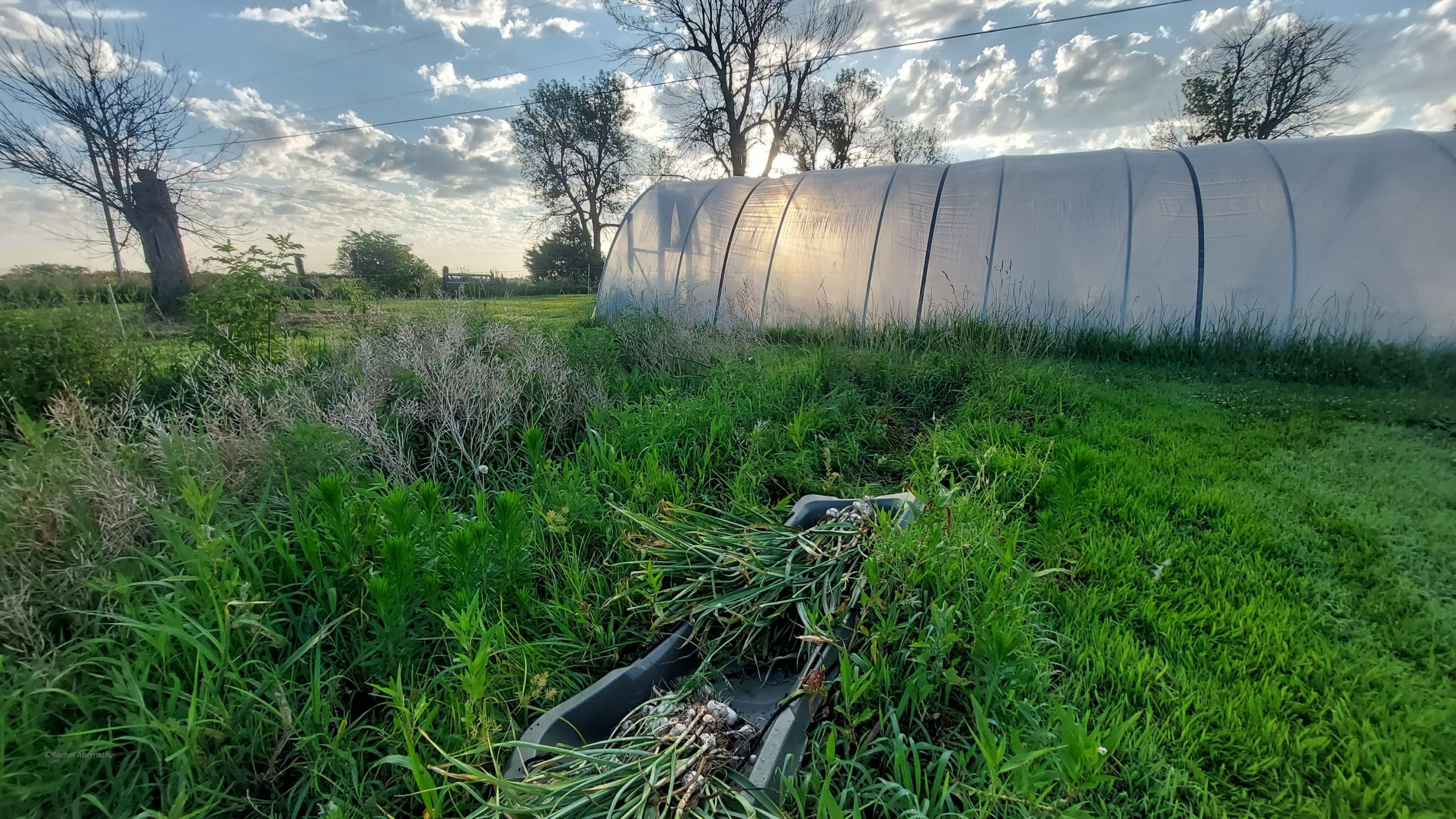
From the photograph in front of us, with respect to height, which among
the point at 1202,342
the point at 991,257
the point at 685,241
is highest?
the point at 685,241

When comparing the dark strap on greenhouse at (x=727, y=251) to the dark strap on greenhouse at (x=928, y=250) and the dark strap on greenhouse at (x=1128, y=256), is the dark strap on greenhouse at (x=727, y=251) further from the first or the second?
the dark strap on greenhouse at (x=1128, y=256)

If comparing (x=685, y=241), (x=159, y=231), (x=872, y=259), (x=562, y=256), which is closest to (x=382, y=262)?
(x=159, y=231)

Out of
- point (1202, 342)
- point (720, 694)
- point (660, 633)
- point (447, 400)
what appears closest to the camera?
point (720, 694)

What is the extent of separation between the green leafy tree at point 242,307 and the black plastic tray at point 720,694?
357cm

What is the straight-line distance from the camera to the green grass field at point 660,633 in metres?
1.13

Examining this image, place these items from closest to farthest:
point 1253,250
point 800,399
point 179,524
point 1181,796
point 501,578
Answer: point 1181,796, point 179,524, point 501,578, point 800,399, point 1253,250

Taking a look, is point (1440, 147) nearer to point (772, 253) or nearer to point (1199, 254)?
point (1199, 254)

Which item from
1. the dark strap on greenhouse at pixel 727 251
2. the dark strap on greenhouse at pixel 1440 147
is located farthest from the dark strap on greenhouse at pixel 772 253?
the dark strap on greenhouse at pixel 1440 147

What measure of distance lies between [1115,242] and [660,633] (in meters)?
7.18

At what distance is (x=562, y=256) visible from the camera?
2703 centimetres

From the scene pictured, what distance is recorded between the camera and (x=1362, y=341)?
503 cm

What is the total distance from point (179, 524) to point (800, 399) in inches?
112

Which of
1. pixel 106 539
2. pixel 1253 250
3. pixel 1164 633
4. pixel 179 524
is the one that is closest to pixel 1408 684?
pixel 1164 633

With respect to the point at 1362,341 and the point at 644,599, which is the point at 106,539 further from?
the point at 1362,341
